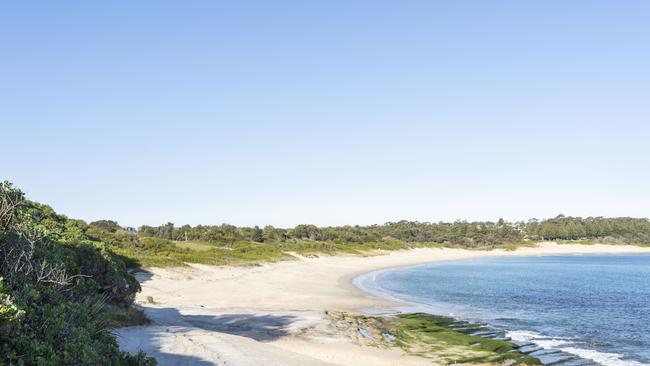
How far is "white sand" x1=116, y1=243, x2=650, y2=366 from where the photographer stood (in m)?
14.6

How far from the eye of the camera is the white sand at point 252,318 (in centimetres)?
1464

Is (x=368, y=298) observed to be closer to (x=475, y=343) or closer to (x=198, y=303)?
(x=198, y=303)

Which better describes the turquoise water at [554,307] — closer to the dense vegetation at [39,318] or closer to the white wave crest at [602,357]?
the white wave crest at [602,357]

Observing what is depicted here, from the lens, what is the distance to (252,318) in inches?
938

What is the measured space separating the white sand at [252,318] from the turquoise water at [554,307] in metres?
5.39

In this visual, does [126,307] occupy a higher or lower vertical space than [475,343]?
higher

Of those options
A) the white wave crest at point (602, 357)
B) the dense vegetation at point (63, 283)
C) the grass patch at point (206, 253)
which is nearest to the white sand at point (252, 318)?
the grass patch at point (206, 253)

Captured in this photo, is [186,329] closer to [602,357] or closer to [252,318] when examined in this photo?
[252,318]

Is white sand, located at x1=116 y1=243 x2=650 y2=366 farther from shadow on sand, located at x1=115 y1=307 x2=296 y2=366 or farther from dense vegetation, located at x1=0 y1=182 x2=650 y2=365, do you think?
dense vegetation, located at x1=0 y1=182 x2=650 y2=365

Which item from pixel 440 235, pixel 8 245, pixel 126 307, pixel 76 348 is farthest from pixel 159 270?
pixel 440 235

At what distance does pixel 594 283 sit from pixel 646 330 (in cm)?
2845

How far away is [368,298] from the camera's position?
1480 inches

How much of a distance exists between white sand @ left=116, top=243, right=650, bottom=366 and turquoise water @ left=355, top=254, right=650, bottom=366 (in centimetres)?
539

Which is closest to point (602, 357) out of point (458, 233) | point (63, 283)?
point (63, 283)
